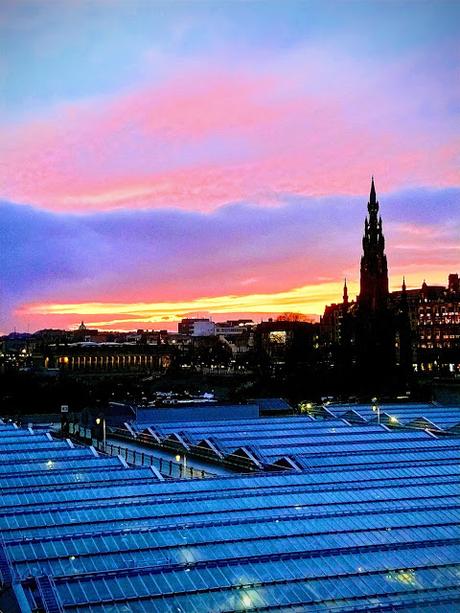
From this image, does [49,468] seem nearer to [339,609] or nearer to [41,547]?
[41,547]

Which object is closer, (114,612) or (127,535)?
(114,612)

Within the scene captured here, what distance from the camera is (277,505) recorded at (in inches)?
1082

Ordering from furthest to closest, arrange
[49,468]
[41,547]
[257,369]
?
[257,369] → [49,468] → [41,547]

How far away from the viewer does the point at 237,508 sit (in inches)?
1059

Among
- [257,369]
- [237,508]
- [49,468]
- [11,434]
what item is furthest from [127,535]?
[257,369]

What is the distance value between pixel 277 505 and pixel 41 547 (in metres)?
8.84

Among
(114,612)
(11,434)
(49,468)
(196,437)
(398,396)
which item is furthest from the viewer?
(398,396)

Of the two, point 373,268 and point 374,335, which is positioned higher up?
point 373,268

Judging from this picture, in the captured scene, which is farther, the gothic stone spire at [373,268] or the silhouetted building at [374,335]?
the gothic stone spire at [373,268]

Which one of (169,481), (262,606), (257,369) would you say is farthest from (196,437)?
(257,369)

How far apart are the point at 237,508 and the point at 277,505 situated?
62.5 inches

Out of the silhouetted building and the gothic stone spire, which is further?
the gothic stone spire

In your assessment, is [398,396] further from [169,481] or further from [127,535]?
[127,535]

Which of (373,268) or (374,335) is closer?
(374,335)
